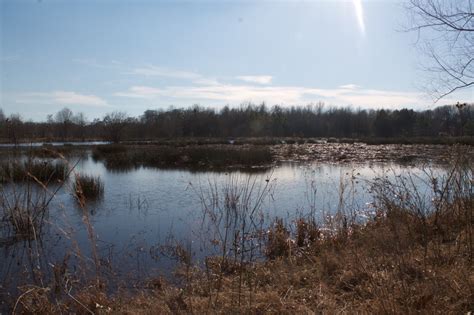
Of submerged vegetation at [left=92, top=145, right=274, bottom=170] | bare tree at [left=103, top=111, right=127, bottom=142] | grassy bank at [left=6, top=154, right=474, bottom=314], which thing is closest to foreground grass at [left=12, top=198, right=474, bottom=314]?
grassy bank at [left=6, top=154, right=474, bottom=314]

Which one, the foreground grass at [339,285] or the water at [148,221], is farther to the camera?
the water at [148,221]

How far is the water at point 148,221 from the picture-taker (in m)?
6.22

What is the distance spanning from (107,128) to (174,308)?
134 feet

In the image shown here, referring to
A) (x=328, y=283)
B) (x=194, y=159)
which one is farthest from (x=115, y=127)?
(x=328, y=283)

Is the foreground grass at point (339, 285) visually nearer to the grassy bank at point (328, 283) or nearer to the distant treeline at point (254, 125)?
the grassy bank at point (328, 283)

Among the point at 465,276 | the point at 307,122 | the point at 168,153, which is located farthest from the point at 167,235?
the point at 307,122

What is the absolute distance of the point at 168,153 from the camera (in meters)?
25.4

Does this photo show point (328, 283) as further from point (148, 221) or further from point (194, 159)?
point (194, 159)

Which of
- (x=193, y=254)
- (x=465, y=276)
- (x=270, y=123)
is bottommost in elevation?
(x=193, y=254)

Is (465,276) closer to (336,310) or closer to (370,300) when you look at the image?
(370,300)

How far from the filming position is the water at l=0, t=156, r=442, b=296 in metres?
6.22

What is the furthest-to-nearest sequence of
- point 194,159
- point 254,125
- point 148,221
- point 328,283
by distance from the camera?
point 254,125 < point 194,159 < point 148,221 < point 328,283

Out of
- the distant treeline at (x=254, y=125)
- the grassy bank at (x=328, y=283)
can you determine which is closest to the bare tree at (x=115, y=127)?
the distant treeline at (x=254, y=125)

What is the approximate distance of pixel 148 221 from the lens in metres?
9.23
